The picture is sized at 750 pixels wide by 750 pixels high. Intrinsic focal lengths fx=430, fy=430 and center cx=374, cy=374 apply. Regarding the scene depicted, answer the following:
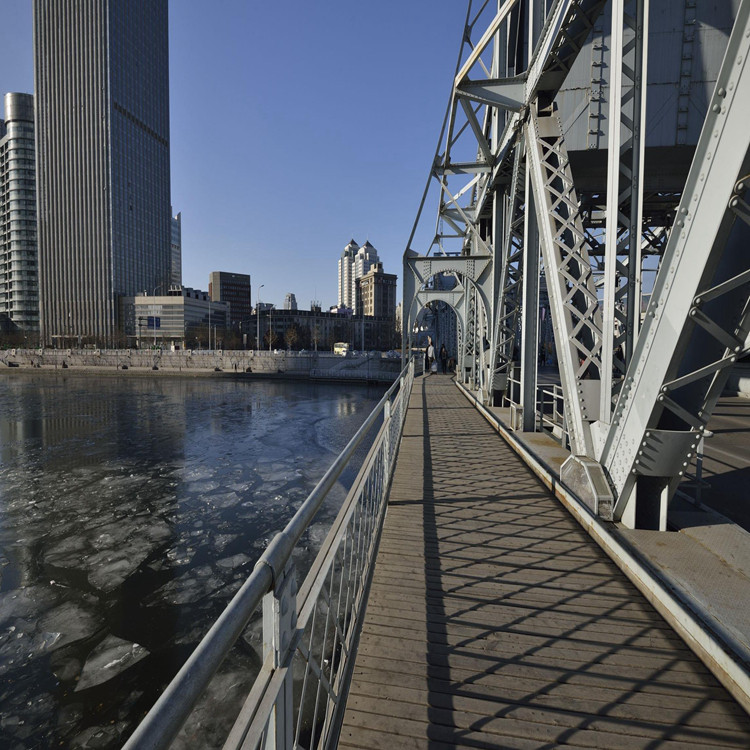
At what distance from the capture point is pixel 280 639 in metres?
1.43

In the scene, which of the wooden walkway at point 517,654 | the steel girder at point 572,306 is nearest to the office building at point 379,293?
the steel girder at point 572,306

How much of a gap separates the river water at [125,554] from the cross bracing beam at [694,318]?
4747 millimetres

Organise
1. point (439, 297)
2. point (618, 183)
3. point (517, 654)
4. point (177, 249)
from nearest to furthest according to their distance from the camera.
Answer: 1. point (517, 654)
2. point (618, 183)
3. point (439, 297)
4. point (177, 249)

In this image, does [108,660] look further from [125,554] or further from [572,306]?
[572,306]

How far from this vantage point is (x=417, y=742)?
2.21 meters

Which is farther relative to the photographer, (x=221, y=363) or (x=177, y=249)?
(x=177, y=249)

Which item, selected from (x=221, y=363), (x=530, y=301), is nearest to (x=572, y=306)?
(x=530, y=301)

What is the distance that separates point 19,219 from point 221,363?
89.4 m

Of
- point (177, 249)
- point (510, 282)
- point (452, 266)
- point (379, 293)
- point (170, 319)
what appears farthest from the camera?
point (177, 249)

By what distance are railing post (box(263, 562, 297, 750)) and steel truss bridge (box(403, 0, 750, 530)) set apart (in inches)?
127

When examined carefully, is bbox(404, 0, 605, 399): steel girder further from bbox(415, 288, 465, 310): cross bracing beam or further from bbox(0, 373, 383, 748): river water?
bbox(0, 373, 383, 748): river water

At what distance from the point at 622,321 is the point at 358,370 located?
44.5m

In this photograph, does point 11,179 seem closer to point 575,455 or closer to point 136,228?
point 136,228

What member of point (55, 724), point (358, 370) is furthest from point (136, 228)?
point (55, 724)
